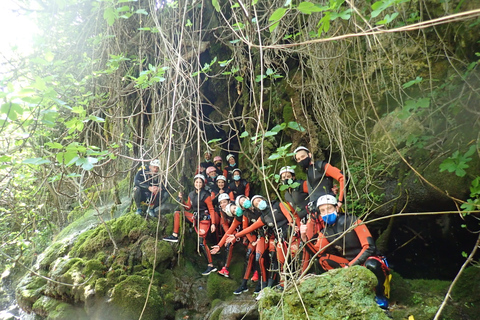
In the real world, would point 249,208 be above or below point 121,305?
above

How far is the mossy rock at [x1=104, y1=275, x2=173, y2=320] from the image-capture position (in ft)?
14.2

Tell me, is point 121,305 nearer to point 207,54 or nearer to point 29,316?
point 29,316

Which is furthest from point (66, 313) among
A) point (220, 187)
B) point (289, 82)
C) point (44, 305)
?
point (289, 82)

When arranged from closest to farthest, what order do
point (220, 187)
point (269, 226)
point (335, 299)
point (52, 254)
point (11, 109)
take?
1. point (11, 109)
2. point (335, 299)
3. point (269, 226)
4. point (52, 254)
5. point (220, 187)

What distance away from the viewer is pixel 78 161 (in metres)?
1.73

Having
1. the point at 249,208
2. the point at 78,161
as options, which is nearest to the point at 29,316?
the point at 249,208

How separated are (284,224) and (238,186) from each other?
1.87 meters

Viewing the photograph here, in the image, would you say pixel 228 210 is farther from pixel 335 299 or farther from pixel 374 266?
pixel 335 299

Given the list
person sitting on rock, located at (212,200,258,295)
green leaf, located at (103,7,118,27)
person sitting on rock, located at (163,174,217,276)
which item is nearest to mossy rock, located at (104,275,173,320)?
person sitting on rock, located at (163,174,217,276)

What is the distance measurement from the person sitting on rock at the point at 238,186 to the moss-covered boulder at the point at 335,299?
13.2 ft

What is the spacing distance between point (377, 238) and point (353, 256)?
0.82 metres

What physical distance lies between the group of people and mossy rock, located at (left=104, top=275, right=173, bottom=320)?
3.40 feet

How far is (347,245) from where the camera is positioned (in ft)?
11.7

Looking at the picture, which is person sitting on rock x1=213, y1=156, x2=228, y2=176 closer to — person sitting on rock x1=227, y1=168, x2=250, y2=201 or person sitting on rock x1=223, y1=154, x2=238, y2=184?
person sitting on rock x1=223, y1=154, x2=238, y2=184
